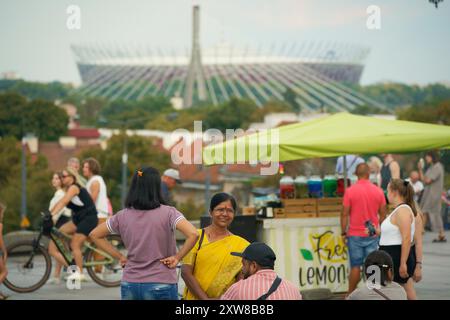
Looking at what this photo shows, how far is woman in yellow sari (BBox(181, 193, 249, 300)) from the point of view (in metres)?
7.04

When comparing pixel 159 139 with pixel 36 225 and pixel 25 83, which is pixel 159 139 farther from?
pixel 36 225

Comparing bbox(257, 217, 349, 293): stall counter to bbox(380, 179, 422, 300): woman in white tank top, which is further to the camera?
bbox(257, 217, 349, 293): stall counter

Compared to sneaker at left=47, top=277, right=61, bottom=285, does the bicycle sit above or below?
above

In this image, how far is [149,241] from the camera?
6.95m

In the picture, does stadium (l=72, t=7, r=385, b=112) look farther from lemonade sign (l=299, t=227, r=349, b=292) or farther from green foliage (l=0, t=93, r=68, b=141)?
lemonade sign (l=299, t=227, r=349, b=292)

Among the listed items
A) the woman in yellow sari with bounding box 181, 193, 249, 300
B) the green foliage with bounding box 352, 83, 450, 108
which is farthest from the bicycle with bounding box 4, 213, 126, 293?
the green foliage with bounding box 352, 83, 450, 108

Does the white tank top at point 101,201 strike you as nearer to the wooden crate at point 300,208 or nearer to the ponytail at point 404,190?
the wooden crate at point 300,208

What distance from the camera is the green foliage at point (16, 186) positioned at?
78.6 m

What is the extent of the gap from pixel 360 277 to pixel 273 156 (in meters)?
1.61

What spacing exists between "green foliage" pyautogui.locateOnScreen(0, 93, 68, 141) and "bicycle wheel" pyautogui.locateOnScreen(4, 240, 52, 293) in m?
85.9

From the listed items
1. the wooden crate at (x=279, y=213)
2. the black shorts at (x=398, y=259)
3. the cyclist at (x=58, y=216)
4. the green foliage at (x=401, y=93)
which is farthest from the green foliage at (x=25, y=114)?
the black shorts at (x=398, y=259)

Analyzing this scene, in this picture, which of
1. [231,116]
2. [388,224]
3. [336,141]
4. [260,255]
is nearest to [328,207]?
[336,141]

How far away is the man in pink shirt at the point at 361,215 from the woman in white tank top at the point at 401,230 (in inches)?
80.2
